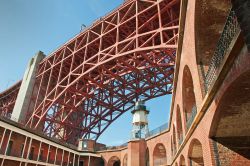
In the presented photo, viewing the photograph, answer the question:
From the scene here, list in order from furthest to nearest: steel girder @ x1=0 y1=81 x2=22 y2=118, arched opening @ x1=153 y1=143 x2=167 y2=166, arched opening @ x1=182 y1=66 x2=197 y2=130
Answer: steel girder @ x1=0 y1=81 x2=22 y2=118
arched opening @ x1=153 y1=143 x2=167 y2=166
arched opening @ x1=182 y1=66 x2=197 y2=130

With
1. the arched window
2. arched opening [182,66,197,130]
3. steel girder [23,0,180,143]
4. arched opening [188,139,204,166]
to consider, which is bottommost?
arched opening [188,139,204,166]

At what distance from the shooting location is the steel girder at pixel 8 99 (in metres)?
35.9

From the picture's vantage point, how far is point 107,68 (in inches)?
970

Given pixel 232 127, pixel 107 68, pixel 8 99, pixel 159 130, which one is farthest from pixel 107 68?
pixel 8 99

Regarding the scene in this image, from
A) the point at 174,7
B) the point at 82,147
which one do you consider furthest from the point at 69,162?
the point at 174,7

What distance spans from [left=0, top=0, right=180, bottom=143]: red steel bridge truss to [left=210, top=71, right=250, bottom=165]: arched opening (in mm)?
9909

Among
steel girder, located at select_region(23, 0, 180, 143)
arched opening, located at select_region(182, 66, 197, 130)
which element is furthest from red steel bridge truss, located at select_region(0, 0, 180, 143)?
arched opening, located at select_region(182, 66, 197, 130)

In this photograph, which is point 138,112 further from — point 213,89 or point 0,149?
point 213,89

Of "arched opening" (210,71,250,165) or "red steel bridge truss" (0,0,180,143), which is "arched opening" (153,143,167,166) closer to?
"red steel bridge truss" (0,0,180,143)

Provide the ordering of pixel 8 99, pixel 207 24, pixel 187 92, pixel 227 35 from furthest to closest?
pixel 8 99 → pixel 187 92 → pixel 207 24 → pixel 227 35

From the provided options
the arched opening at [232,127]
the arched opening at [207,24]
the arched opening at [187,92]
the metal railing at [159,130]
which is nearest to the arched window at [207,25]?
the arched opening at [207,24]

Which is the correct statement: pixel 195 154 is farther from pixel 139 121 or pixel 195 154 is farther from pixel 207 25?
pixel 139 121

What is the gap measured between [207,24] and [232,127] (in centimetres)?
334

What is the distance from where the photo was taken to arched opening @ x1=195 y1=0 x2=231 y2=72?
7219mm
